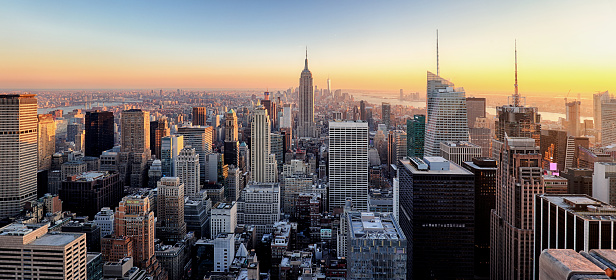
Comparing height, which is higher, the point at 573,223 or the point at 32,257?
the point at 573,223

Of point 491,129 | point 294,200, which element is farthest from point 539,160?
point 294,200

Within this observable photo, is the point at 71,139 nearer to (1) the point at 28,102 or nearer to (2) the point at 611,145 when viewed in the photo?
(1) the point at 28,102

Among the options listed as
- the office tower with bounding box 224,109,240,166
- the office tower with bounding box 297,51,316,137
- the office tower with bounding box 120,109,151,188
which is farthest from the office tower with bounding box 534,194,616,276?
the office tower with bounding box 120,109,151,188

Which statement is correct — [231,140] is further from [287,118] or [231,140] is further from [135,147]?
[135,147]

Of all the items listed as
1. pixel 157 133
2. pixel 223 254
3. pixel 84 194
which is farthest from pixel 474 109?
pixel 157 133

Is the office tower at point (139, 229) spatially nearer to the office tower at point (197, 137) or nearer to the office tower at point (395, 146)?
the office tower at point (197, 137)

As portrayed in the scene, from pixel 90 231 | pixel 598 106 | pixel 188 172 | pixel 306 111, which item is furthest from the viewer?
pixel 306 111
